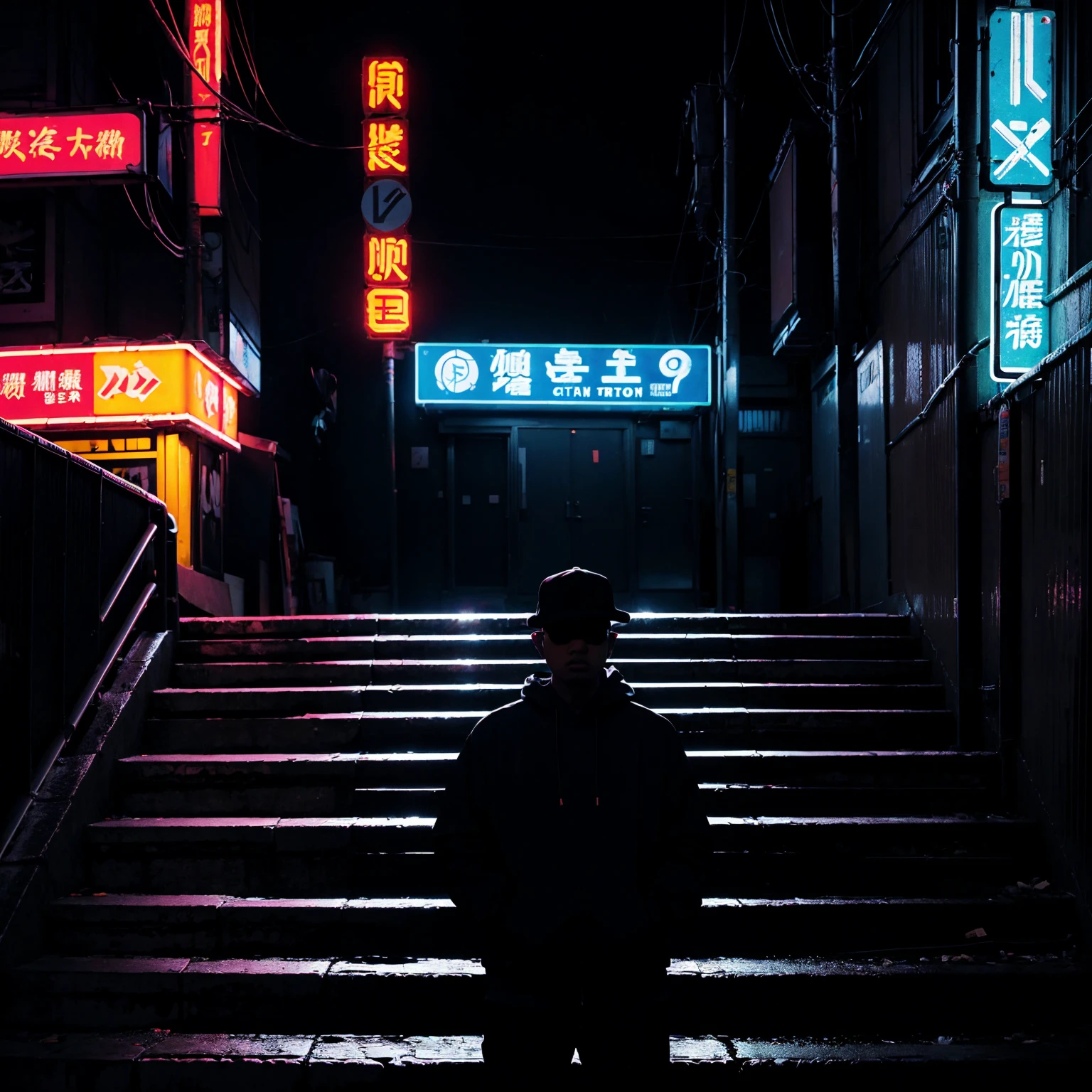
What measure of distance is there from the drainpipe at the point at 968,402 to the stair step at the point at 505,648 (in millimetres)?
967

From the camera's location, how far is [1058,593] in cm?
500

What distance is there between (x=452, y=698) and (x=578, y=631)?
402 centimetres

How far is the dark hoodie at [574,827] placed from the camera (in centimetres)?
247

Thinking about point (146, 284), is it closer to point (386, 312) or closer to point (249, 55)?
point (386, 312)

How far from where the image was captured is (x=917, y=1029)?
13.5 ft

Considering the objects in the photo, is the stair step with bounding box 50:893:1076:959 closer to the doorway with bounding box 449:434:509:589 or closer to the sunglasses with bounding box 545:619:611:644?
the sunglasses with bounding box 545:619:611:644

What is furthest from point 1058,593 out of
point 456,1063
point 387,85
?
point 387,85

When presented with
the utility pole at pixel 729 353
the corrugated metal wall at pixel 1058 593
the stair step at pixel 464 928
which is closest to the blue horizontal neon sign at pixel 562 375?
the utility pole at pixel 729 353

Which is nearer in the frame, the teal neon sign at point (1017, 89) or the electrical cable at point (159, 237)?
the teal neon sign at point (1017, 89)

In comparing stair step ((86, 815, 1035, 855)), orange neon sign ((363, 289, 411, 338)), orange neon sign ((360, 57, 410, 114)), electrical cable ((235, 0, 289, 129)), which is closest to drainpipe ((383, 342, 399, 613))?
orange neon sign ((363, 289, 411, 338))

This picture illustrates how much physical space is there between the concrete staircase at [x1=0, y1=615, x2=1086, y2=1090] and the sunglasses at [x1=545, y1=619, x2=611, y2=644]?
2.29 metres

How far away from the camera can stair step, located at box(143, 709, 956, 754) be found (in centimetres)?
610

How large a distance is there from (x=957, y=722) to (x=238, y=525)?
36.9ft

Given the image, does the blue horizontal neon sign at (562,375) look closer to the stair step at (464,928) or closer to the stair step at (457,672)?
the stair step at (457,672)
